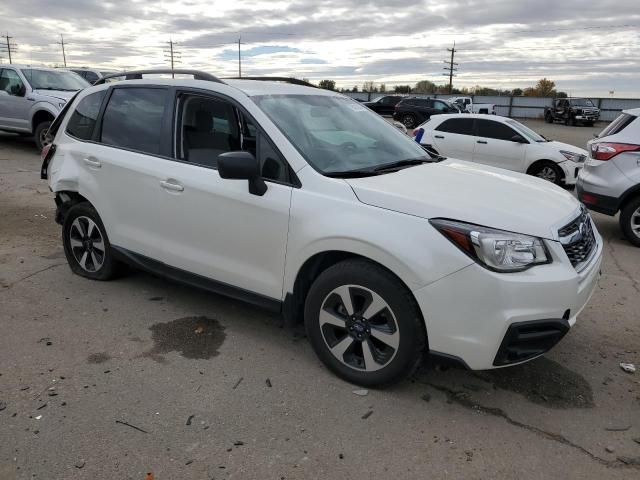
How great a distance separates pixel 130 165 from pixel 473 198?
2566mm

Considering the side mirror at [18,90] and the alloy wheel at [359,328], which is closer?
the alloy wheel at [359,328]

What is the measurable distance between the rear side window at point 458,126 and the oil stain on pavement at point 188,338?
914 centimetres

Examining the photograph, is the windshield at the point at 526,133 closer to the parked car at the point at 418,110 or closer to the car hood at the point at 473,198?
the car hood at the point at 473,198

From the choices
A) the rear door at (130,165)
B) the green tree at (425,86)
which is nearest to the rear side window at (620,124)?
the rear door at (130,165)

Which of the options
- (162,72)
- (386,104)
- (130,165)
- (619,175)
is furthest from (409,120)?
(130,165)

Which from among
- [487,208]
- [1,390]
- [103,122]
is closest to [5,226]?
[103,122]

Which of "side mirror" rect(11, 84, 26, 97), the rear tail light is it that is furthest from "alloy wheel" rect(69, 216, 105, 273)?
"side mirror" rect(11, 84, 26, 97)

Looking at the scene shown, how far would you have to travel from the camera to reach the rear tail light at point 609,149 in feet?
21.7

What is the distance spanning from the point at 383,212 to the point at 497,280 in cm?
70

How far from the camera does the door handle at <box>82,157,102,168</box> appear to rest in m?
4.32

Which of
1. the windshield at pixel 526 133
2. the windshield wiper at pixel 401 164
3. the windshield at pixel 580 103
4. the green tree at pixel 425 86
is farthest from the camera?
the green tree at pixel 425 86

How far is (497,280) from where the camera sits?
2660 mm

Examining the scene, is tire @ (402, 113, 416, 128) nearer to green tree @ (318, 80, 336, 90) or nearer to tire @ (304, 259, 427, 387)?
green tree @ (318, 80, 336, 90)

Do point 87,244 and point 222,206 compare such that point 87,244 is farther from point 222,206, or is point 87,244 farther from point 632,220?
point 632,220
